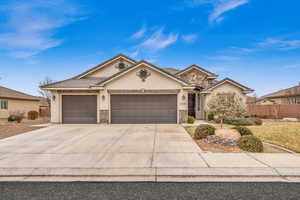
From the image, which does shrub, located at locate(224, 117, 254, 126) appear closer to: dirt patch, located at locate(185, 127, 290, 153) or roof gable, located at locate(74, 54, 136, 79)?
dirt patch, located at locate(185, 127, 290, 153)

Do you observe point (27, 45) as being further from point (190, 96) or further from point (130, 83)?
point (190, 96)

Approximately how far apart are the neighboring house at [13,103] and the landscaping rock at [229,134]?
2608cm

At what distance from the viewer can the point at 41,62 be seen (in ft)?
85.9

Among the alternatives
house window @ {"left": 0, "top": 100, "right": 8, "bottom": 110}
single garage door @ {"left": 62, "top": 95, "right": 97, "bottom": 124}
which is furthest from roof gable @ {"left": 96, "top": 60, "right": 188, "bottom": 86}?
house window @ {"left": 0, "top": 100, "right": 8, "bottom": 110}

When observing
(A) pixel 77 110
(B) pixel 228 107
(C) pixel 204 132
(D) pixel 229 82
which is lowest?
(C) pixel 204 132

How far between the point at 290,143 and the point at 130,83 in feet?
37.4

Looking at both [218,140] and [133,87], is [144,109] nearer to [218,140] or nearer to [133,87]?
[133,87]

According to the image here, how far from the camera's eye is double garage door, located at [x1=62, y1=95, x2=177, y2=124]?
47.4 ft

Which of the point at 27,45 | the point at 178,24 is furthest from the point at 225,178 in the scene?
the point at 27,45

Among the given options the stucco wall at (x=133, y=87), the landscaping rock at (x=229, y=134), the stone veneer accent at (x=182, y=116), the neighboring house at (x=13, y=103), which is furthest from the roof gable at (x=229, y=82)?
the neighboring house at (x=13, y=103)

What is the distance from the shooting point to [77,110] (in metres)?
14.8

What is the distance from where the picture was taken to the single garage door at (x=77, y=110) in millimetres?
14742

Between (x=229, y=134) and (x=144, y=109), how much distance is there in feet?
26.7

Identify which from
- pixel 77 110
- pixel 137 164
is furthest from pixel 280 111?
pixel 77 110
